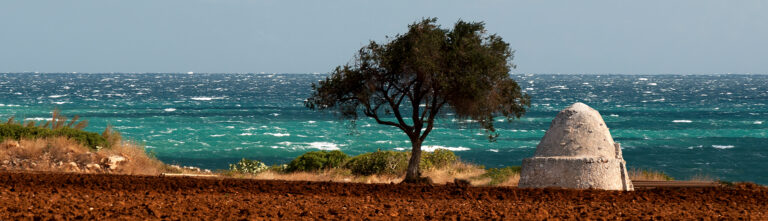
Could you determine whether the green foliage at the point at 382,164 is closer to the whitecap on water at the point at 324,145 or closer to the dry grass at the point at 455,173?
the dry grass at the point at 455,173

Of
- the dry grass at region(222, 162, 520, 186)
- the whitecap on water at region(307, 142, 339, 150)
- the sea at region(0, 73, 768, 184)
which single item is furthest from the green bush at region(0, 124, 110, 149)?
the whitecap on water at region(307, 142, 339, 150)

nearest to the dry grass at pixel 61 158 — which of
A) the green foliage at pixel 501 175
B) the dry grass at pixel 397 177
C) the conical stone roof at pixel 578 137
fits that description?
the dry grass at pixel 397 177

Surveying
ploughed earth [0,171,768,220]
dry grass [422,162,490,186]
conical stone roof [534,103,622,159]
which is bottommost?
dry grass [422,162,490,186]

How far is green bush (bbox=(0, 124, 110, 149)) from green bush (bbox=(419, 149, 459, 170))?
38.7 ft

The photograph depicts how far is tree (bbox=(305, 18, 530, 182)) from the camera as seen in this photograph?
1891 cm

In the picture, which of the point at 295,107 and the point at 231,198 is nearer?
the point at 231,198

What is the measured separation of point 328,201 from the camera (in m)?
12.0

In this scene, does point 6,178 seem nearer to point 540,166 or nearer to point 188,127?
point 540,166

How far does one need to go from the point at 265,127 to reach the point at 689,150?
117 ft

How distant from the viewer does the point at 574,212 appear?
35.5 ft

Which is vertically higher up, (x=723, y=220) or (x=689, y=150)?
(x=723, y=220)

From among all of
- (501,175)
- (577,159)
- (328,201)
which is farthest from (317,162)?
(328,201)

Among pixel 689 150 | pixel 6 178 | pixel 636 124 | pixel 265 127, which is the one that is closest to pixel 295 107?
pixel 265 127

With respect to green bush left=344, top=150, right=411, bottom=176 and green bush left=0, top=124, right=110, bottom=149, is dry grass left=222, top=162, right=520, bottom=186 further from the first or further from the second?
green bush left=0, top=124, right=110, bottom=149
